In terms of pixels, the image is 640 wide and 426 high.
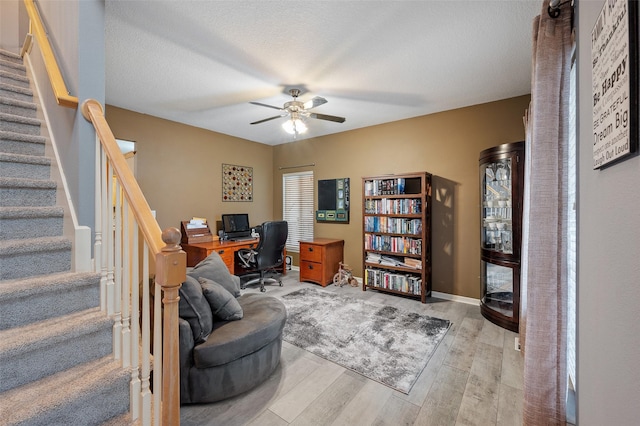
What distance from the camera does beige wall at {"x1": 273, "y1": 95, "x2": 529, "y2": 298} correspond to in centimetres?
340

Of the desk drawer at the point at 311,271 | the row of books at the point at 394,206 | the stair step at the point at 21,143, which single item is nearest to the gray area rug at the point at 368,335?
the desk drawer at the point at 311,271

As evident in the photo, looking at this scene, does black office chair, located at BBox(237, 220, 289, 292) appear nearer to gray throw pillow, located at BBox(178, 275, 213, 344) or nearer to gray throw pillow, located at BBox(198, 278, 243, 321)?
gray throw pillow, located at BBox(198, 278, 243, 321)

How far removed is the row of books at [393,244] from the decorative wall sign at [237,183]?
8.20 feet

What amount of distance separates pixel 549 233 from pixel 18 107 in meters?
3.60

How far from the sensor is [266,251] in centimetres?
403

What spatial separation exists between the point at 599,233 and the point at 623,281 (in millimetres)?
227

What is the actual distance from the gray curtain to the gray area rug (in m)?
0.91

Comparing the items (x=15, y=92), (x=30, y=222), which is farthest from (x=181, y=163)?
(x=30, y=222)

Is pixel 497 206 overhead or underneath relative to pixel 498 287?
overhead

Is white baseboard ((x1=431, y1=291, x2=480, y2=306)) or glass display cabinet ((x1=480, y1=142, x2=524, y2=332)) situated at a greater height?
glass display cabinet ((x1=480, y1=142, x2=524, y2=332))

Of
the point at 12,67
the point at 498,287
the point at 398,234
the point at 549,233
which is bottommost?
the point at 498,287

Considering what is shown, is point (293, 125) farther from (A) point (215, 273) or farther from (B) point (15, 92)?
(B) point (15, 92)

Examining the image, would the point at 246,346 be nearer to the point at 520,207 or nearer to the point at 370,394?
the point at 370,394

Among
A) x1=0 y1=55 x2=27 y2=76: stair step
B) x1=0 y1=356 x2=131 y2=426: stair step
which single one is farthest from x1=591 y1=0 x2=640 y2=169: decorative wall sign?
x1=0 y1=55 x2=27 y2=76: stair step
